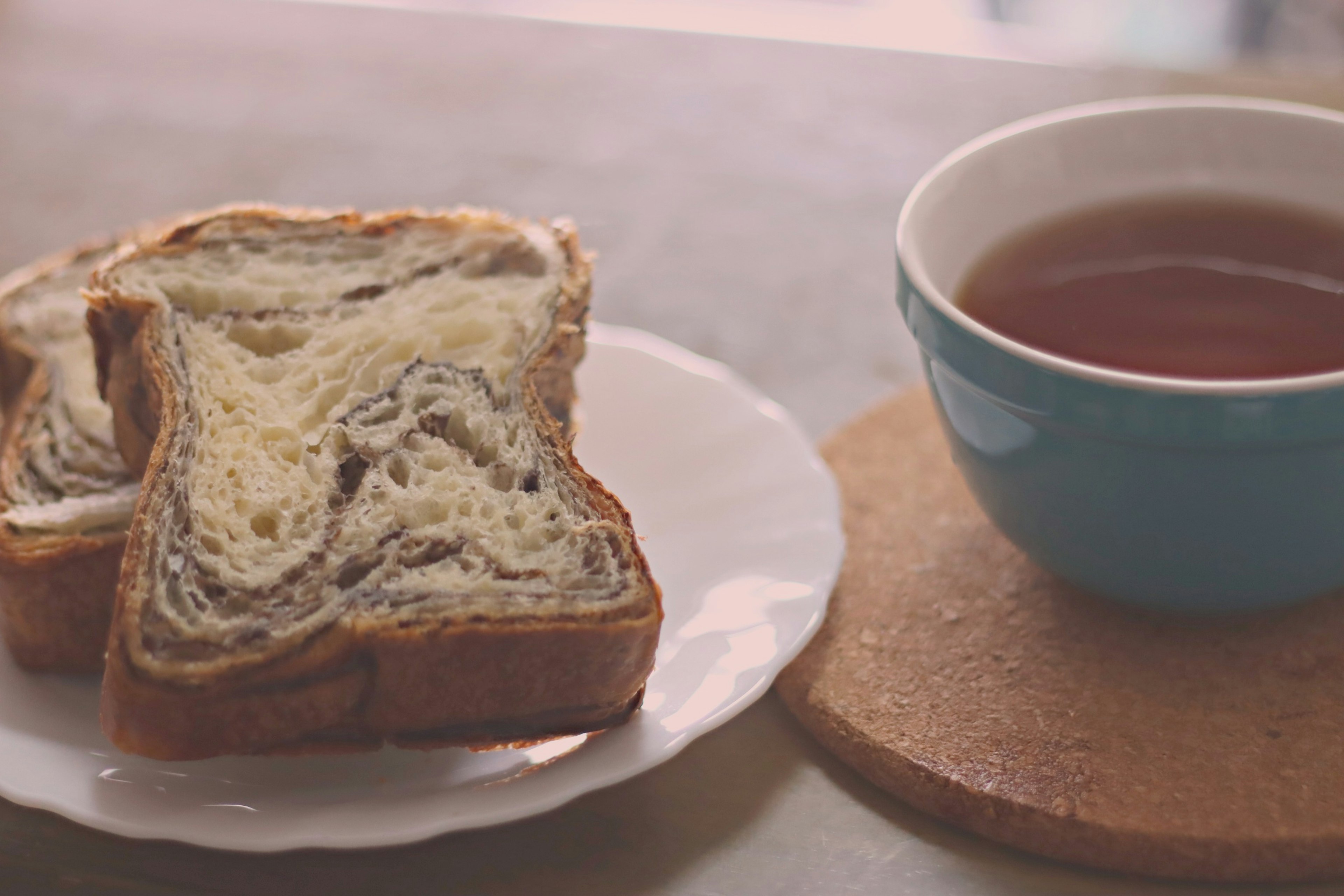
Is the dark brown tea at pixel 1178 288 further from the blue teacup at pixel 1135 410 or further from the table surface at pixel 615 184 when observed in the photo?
the table surface at pixel 615 184

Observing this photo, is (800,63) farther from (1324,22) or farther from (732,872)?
(1324,22)

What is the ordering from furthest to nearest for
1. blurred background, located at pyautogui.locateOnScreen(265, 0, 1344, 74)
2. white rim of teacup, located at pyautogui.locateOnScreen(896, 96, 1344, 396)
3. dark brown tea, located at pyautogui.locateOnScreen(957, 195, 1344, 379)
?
blurred background, located at pyautogui.locateOnScreen(265, 0, 1344, 74)
dark brown tea, located at pyautogui.locateOnScreen(957, 195, 1344, 379)
white rim of teacup, located at pyautogui.locateOnScreen(896, 96, 1344, 396)

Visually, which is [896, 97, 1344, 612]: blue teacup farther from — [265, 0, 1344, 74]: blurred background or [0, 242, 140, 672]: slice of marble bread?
[265, 0, 1344, 74]: blurred background

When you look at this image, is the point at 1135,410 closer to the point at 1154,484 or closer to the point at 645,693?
the point at 1154,484

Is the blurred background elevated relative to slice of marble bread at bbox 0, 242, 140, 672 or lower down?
lower down

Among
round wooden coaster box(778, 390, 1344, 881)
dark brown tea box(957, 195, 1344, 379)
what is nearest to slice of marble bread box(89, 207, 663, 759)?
round wooden coaster box(778, 390, 1344, 881)

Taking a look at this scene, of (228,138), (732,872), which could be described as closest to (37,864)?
(732,872)

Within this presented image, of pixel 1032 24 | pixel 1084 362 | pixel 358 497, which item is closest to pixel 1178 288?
pixel 1084 362

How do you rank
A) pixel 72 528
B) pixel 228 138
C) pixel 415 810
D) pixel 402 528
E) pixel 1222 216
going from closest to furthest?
pixel 415 810
pixel 402 528
pixel 72 528
pixel 1222 216
pixel 228 138
